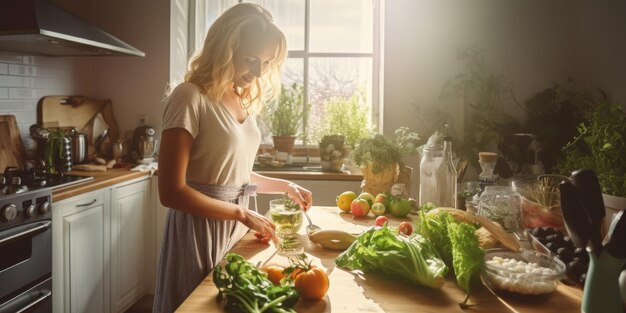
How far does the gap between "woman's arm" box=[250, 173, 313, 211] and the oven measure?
3.27 feet

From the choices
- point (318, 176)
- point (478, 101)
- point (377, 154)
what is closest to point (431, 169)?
point (377, 154)

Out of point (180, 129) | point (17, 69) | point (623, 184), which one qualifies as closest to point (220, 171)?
point (180, 129)

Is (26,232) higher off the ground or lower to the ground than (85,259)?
higher

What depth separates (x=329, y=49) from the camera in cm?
369

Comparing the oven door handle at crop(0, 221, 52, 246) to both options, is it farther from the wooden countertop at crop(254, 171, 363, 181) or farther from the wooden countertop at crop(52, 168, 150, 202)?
the wooden countertop at crop(254, 171, 363, 181)

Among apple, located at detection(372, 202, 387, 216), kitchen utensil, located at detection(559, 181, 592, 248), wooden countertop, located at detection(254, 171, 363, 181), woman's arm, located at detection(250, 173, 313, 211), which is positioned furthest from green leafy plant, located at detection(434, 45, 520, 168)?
kitchen utensil, located at detection(559, 181, 592, 248)

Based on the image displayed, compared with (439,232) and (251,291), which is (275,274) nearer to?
(251,291)

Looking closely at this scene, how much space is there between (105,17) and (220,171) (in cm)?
257

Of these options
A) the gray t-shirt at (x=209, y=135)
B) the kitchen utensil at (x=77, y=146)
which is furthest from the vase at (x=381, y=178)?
the kitchen utensil at (x=77, y=146)

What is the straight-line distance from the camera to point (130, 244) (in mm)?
2961

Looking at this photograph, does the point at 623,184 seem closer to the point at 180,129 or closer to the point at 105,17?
the point at 180,129

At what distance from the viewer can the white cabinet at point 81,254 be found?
228 centimetres

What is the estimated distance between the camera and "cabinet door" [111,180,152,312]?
2.79m

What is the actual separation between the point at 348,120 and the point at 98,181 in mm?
1787
